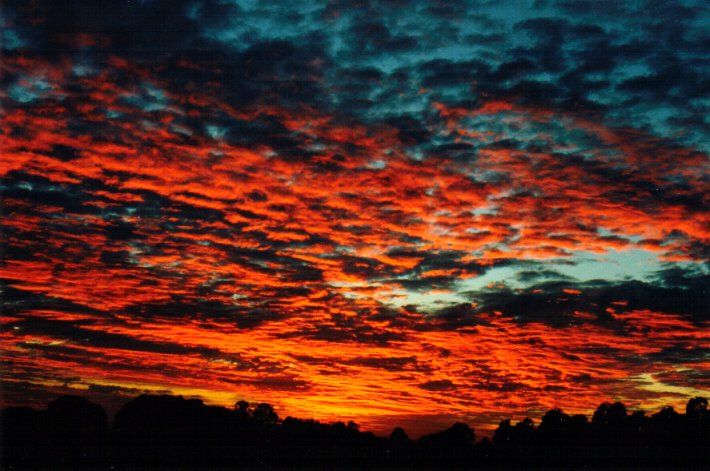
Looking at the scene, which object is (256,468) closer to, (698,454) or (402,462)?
(402,462)

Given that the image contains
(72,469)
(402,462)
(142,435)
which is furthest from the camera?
(402,462)

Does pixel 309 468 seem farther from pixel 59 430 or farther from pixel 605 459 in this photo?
pixel 605 459

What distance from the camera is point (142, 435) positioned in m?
142

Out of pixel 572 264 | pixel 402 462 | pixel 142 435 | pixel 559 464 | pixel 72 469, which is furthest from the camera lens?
pixel 402 462

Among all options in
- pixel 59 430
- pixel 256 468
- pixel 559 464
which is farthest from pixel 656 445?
pixel 59 430

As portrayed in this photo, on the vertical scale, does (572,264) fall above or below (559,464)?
above

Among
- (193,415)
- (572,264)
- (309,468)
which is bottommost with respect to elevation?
(309,468)

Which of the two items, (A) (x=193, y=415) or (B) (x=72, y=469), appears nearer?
(B) (x=72, y=469)

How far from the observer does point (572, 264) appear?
68312 millimetres

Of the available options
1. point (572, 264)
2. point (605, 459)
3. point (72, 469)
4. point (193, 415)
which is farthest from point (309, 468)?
point (572, 264)

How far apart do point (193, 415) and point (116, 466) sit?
3065 centimetres

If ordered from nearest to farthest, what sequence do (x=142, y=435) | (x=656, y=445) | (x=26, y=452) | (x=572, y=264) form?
(x=572, y=264)
(x=26, y=452)
(x=656, y=445)
(x=142, y=435)

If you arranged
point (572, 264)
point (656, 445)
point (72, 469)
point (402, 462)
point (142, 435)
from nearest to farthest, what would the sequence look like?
point (572, 264) → point (72, 469) → point (656, 445) → point (142, 435) → point (402, 462)

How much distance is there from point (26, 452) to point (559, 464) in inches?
3568
